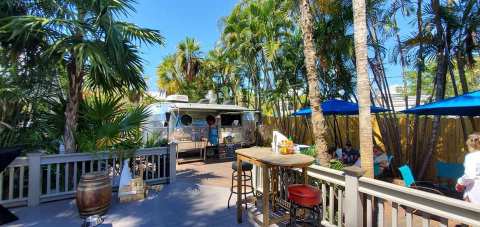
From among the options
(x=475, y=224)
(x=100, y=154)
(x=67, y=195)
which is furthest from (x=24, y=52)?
(x=475, y=224)

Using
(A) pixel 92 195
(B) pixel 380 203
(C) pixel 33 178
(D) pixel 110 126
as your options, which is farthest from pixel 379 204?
(C) pixel 33 178

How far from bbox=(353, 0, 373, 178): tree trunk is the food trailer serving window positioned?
308 inches

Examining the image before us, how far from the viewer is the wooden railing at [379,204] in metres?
1.85

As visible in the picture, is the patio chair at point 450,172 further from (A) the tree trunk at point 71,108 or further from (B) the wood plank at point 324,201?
(A) the tree trunk at point 71,108

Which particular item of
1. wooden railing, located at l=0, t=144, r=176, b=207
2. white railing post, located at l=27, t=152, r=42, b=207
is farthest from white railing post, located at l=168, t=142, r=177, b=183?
white railing post, located at l=27, t=152, r=42, b=207

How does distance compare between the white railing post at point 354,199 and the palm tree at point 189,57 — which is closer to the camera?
the white railing post at point 354,199

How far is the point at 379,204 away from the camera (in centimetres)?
257

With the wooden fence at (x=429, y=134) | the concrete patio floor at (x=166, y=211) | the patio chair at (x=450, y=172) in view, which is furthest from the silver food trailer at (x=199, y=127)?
the patio chair at (x=450, y=172)

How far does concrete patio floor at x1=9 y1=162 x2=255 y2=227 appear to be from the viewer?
12.3 ft

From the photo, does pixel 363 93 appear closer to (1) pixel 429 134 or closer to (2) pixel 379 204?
(2) pixel 379 204

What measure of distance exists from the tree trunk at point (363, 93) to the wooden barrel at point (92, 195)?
12.7 ft

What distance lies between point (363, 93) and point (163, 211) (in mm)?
3593

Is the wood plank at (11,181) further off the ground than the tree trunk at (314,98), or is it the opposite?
the tree trunk at (314,98)

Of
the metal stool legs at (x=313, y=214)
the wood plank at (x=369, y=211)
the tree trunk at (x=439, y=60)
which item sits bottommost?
the metal stool legs at (x=313, y=214)
